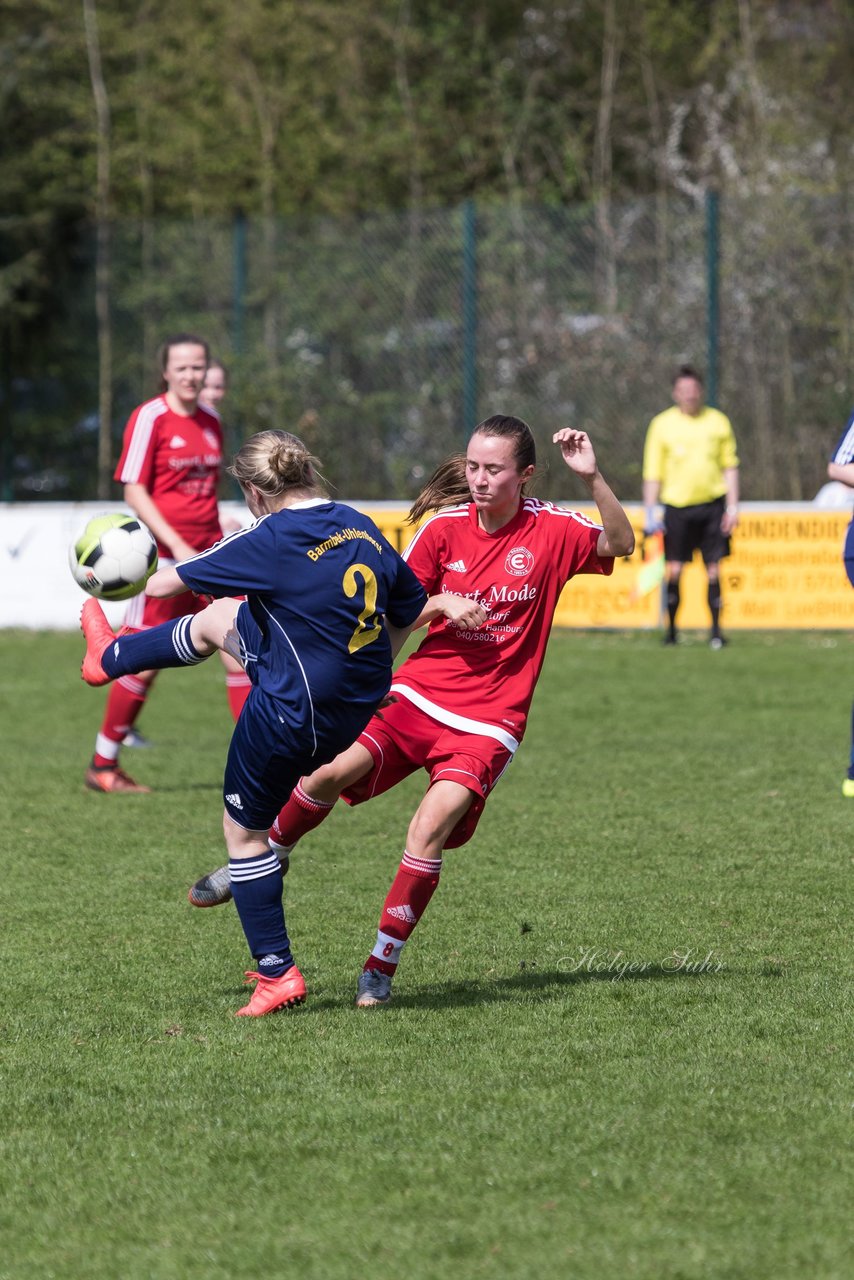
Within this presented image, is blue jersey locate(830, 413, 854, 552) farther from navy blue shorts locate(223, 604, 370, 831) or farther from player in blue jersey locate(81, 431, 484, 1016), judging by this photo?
navy blue shorts locate(223, 604, 370, 831)

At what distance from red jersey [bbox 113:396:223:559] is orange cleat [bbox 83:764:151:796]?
1.10 meters

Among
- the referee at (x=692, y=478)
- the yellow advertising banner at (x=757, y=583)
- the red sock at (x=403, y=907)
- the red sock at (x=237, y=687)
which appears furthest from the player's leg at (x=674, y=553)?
the red sock at (x=403, y=907)

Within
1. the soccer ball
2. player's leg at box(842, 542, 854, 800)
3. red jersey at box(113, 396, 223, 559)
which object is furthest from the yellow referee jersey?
the soccer ball

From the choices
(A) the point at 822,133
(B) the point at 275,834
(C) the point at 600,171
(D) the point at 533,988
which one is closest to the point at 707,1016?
(D) the point at 533,988

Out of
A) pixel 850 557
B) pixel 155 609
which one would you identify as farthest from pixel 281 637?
pixel 155 609

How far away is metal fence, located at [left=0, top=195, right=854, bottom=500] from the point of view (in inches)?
680

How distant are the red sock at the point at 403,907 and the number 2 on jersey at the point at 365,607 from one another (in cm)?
69

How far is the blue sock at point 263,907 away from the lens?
4.74 meters

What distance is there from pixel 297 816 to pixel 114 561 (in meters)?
0.99

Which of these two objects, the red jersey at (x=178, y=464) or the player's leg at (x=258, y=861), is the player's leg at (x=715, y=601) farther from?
the player's leg at (x=258, y=861)

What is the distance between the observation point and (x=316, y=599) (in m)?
4.50

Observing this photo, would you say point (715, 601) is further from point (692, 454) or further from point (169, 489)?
point (169, 489)

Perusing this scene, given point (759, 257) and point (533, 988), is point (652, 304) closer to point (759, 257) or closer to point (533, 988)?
point (759, 257)

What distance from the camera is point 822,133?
20.8 meters
